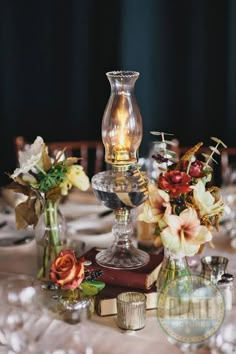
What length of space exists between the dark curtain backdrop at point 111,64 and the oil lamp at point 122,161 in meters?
1.67

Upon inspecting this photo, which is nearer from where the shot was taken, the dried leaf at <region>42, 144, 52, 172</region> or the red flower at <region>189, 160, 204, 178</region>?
the red flower at <region>189, 160, 204, 178</region>

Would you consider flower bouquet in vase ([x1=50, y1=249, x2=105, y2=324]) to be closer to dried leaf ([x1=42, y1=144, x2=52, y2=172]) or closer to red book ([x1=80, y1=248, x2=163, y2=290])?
red book ([x1=80, y1=248, x2=163, y2=290])

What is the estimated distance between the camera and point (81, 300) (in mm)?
1426

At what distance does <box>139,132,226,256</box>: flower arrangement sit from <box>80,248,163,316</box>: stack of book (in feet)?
0.48

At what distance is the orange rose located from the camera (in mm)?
1362

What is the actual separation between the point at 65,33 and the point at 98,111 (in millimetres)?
428

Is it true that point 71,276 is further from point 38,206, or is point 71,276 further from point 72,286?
point 38,206

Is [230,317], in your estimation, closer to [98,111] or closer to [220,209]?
[220,209]

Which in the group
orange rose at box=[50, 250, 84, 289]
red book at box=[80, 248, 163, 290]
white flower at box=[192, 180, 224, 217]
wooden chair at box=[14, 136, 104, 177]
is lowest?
wooden chair at box=[14, 136, 104, 177]

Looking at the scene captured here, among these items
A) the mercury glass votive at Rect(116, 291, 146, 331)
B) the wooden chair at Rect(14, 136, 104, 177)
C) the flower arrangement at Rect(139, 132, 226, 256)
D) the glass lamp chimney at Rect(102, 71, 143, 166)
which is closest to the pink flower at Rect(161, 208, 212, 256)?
the flower arrangement at Rect(139, 132, 226, 256)

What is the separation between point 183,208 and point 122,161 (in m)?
0.28

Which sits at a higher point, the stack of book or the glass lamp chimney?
the glass lamp chimney

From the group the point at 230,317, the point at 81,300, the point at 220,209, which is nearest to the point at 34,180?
the point at 81,300

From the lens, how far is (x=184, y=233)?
4.53 ft
